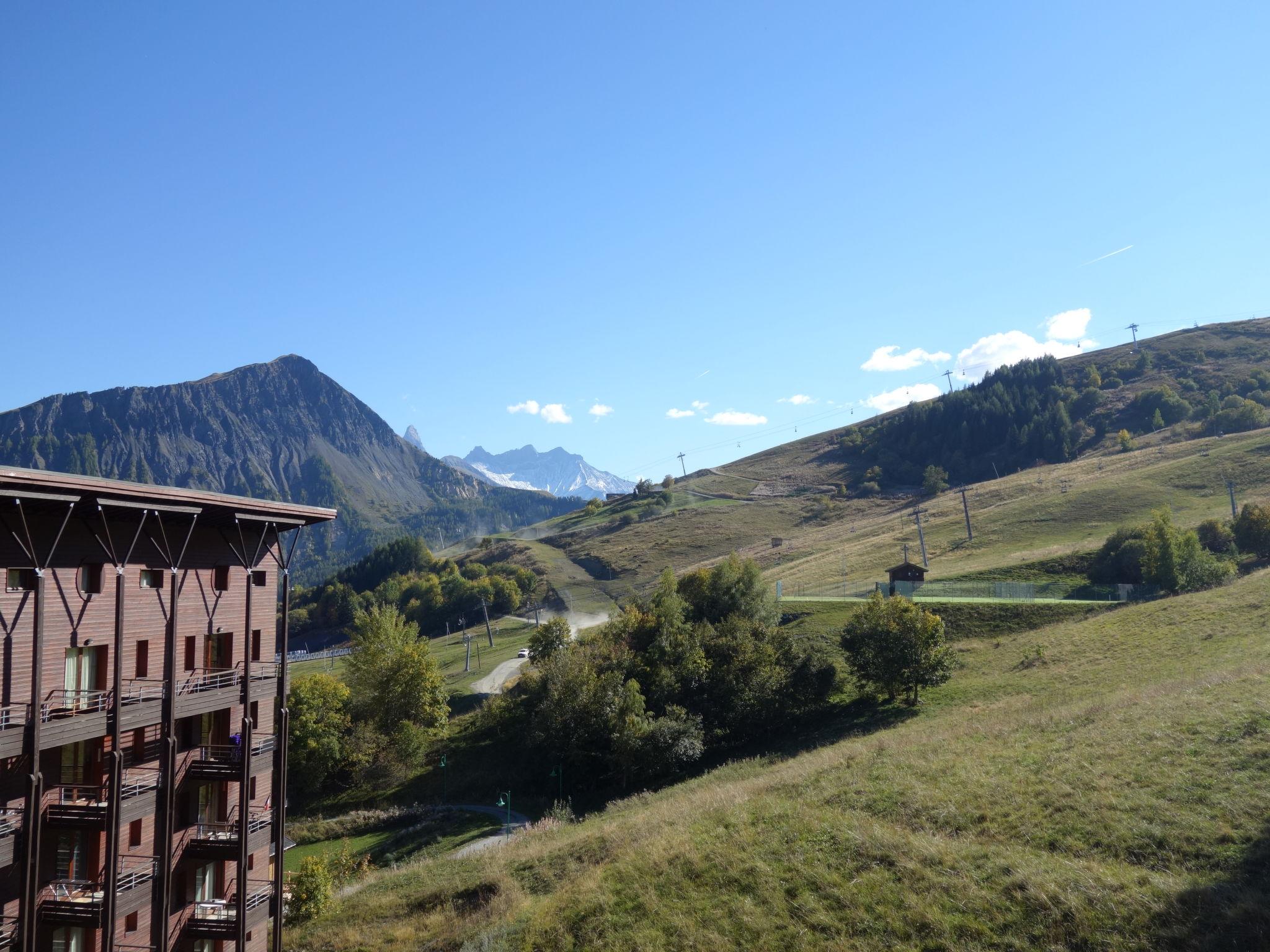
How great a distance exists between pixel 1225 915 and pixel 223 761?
23583 mm

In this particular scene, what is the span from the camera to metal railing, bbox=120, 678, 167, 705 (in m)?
17.5

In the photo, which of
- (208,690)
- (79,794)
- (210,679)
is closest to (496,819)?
(210,679)

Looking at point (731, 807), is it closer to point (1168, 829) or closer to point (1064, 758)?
point (1064, 758)

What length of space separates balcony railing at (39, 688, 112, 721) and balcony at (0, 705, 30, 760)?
340 millimetres

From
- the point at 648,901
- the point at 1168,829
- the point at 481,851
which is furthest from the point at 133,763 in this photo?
the point at 1168,829

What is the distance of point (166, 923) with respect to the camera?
18766 mm

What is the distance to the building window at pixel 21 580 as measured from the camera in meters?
15.8

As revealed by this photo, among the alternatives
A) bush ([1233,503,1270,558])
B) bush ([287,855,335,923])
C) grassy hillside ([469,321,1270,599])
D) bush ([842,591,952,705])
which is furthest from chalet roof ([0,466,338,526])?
bush ([1233,503,1270,558])

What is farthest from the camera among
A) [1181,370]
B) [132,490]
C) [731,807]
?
[1181,370]

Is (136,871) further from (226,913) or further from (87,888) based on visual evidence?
(226,913)

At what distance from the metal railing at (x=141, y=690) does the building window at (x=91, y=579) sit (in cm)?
220

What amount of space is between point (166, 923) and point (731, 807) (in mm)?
18063

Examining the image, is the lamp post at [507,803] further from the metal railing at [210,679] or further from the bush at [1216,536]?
the bush at [1216,536]

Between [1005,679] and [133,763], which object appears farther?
[1005,679]
